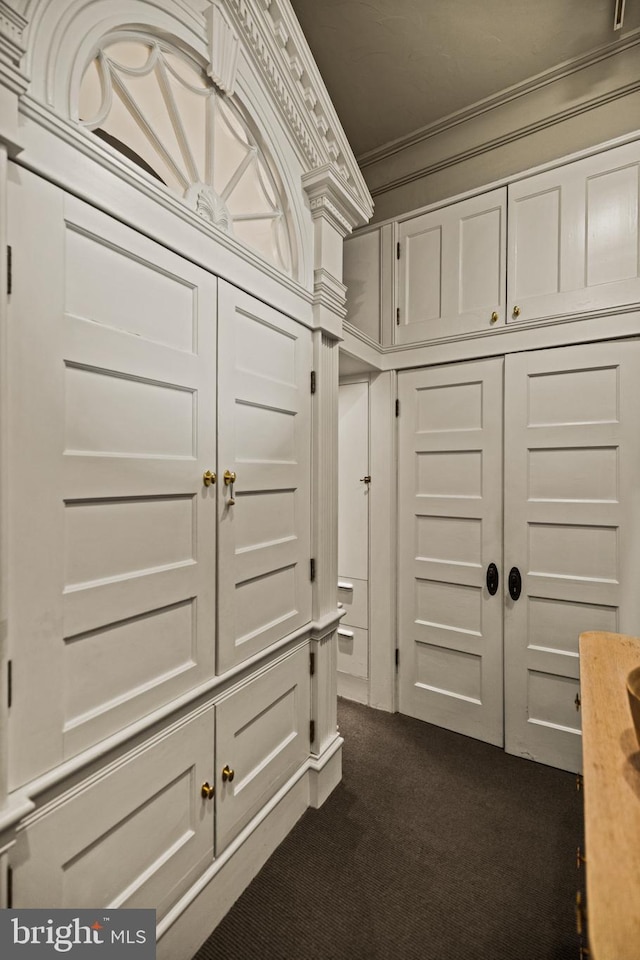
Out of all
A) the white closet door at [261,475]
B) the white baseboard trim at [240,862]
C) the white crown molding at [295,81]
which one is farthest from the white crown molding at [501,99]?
the white baseboard trim at [240,862]

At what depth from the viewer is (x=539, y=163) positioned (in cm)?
248

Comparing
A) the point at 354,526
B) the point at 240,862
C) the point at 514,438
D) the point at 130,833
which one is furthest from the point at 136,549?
the point at 514,438

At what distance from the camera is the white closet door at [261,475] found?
1.52 m

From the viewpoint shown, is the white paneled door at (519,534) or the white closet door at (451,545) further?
the white closet door at (451,545)

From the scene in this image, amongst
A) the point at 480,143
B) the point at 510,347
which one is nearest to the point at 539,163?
the point at 480,143

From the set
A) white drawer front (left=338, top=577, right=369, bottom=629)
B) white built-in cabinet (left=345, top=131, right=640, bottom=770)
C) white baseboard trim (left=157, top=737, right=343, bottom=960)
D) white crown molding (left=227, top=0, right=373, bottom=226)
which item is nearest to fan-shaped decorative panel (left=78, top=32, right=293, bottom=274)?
white crown molding (left=227, top=0, right=373, bottom=226)

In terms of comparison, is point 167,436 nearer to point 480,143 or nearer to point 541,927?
point 541,927

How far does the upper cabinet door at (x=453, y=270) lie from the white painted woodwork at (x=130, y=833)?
219 centimetres

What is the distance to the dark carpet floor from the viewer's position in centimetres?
142

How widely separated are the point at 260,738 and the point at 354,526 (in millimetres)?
1419

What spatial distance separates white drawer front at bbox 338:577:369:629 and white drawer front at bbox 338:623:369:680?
49 mm

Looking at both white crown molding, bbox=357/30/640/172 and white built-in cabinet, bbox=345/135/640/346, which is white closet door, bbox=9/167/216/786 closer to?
white built-in cabinet, bbox=345/135/640/346

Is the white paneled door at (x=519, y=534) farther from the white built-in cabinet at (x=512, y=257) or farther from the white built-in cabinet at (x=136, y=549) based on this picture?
the white built-in cabinet at (x=136, y=549)

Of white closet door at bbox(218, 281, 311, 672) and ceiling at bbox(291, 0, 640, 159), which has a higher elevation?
ceiling at bbox(291, 0, 640, 159)
